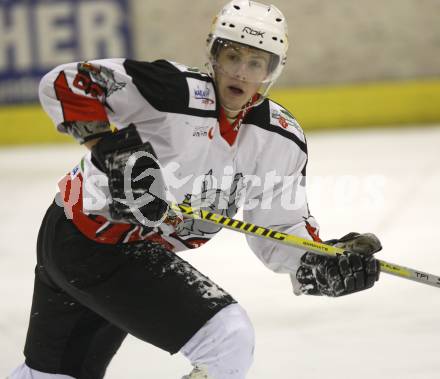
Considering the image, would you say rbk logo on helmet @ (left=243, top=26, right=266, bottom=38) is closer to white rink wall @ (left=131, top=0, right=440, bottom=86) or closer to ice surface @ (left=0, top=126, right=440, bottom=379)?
ice surface @ (left=0, top=126, right=440, bottom=379)

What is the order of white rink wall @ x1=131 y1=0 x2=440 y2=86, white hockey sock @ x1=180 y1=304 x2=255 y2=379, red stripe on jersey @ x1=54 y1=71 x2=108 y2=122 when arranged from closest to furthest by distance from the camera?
white hockey sock @ x1=180 y1=304 x2=255 y2=379 < red stripe on jersey @ x1=54 y1=71 x2=108 y2=122 < white rink wall @ x1=131 y1=0 x2=440 y2=86

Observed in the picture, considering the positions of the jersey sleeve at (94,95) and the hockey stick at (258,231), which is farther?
the hockey stick at (258,231)

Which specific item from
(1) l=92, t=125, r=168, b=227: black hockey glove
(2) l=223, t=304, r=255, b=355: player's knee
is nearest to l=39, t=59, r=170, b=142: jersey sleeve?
(1) l=92, t=125, r=168, b=227: black hockey glove

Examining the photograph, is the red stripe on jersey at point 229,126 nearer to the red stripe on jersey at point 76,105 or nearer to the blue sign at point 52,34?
the red stripe on jersey at point 76,105

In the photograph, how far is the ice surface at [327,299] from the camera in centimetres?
295

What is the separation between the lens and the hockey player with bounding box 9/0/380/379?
77.9 inches

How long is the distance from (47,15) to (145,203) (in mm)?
5632

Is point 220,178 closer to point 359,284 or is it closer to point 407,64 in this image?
point 359,284

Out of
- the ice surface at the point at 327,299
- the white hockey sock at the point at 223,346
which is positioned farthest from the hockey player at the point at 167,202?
the ice surface at the point at 327,299

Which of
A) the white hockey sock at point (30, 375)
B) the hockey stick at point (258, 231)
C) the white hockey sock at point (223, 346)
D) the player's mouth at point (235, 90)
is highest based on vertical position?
the player's mouth at point (235, 90)

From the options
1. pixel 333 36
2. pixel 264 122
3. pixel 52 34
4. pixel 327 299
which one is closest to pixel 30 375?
pixel 264 122

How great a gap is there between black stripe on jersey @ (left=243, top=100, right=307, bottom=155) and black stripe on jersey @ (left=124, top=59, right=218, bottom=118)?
0.17m

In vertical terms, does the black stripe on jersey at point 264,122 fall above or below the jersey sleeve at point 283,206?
above

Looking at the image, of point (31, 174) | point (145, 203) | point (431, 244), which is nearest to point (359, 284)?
point (145, 203)
